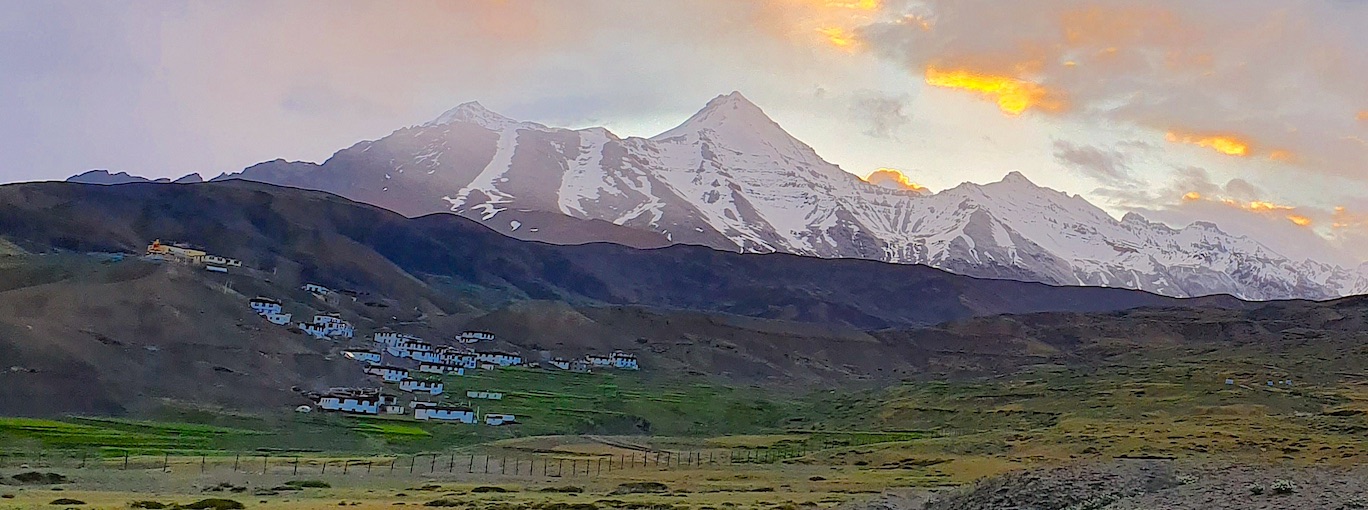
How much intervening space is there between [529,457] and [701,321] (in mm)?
117929

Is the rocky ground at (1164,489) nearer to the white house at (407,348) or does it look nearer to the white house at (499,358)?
the white house at (407,348)

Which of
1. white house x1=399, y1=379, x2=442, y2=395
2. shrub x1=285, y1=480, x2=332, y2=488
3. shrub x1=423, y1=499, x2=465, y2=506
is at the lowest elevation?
shrub x1=285, y1=480, x2=332, y2=488

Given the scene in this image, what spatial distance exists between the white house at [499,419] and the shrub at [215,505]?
5485 cm

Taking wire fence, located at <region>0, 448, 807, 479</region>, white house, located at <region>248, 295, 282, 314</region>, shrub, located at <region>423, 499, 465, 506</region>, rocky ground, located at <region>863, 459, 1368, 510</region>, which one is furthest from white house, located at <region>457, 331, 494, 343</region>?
rocky ground, located at <region>863, 459, 1368, 510</region>

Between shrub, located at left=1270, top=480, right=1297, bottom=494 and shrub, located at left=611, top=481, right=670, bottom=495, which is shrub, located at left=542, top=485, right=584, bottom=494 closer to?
shrub, located at left=611, top=481, right=670, bottom=495

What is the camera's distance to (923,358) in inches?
7451

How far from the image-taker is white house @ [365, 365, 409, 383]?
118625 mm

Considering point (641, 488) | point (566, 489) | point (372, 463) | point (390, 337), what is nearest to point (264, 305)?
point (390, 337)

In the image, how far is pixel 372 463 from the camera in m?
64.2

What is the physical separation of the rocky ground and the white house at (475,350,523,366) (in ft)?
360

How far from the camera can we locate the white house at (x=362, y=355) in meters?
125

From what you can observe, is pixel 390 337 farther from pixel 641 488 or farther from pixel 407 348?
pixel 641 488

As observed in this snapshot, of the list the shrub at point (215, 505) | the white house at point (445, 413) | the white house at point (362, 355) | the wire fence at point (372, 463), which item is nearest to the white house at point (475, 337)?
the white house at point (362, 355)

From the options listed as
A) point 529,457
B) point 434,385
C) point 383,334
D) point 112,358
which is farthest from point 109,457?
point 383,334
